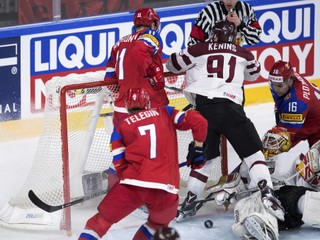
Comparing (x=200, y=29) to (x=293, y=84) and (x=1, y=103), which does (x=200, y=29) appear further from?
(x=1, y=103)

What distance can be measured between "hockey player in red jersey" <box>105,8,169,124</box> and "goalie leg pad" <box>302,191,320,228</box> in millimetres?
909

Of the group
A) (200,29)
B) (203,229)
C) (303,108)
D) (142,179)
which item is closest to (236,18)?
(200,29)

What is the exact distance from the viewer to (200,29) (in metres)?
6.32

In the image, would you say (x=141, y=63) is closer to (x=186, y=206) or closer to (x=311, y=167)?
(x=186, y=206)

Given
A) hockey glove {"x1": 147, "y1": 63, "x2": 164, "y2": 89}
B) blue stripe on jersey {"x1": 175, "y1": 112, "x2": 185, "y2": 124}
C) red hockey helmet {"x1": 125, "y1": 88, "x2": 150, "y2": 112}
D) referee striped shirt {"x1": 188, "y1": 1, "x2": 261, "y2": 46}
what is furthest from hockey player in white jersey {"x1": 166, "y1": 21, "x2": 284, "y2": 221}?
red hockey helmet {"x1": 125, "y1": 88, "x2": 150, "y2": 112}

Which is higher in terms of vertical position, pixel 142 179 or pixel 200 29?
pixel 200 29

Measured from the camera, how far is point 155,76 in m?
5.67

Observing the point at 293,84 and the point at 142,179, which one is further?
the point at 293,84

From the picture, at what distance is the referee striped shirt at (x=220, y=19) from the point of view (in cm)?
628

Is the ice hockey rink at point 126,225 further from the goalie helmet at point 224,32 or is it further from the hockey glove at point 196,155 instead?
the goalie helmet at point 224,32

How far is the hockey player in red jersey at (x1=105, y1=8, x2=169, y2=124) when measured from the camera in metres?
5.66

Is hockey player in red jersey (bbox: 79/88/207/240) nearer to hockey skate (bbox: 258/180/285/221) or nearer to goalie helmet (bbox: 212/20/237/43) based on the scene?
hockey skate (bbox: 258/180/285/221)

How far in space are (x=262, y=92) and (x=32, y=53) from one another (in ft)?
5.39

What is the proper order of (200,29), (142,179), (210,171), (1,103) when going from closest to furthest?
(142,179) < (210,171) < (200,29) < (1,103)
